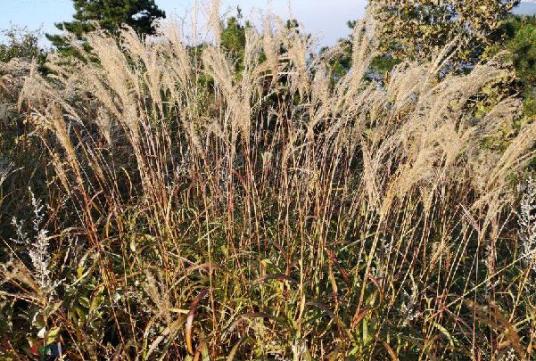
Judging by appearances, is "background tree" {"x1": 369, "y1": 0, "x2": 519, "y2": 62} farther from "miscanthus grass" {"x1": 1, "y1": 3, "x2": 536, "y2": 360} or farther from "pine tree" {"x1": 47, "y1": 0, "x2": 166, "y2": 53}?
"pine tree" {"x1": 47, "y1": 0, "x2": 166, "y2": 53}

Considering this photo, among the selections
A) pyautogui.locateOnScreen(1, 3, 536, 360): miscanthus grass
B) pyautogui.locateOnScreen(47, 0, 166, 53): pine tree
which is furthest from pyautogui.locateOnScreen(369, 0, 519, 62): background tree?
pyautogui.locateOnScreen(47, 0, 166, 53): pine tree

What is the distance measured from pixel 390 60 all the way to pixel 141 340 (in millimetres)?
7787

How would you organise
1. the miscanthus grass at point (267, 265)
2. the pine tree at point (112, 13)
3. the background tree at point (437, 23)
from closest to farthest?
the miscanthus grass at point (267, 265) → the background tree at point (437, 23) → the pine tree at point (112, 13)

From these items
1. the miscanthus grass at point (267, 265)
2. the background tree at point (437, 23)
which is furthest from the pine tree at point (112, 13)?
the miscanthus grass at point (267, 265)

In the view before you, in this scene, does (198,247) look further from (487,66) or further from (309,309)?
(487,66)

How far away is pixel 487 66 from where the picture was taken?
8.91 feet

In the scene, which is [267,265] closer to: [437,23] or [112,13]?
[437,23]

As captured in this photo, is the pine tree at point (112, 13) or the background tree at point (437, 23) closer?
the background tree at point (437, 23)

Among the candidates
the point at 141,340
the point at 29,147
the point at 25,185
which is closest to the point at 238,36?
the point at 29,147

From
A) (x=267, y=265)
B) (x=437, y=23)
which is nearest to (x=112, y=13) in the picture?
(x=437, y=23)

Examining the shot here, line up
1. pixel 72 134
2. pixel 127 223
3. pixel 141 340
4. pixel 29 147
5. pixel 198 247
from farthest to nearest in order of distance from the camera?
pixel 72 134
pixel 29 147
pixel 127 223
pixel 198 247
pixel 141 340

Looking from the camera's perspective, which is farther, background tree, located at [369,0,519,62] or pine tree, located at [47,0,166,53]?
pine tree, located at [47,0,166,53]

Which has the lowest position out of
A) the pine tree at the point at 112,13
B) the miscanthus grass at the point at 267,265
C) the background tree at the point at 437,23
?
the miscanthus grass at the point at 267,265

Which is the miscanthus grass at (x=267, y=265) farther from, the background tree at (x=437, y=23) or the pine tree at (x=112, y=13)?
the pine tree at (x=112, y=13)
